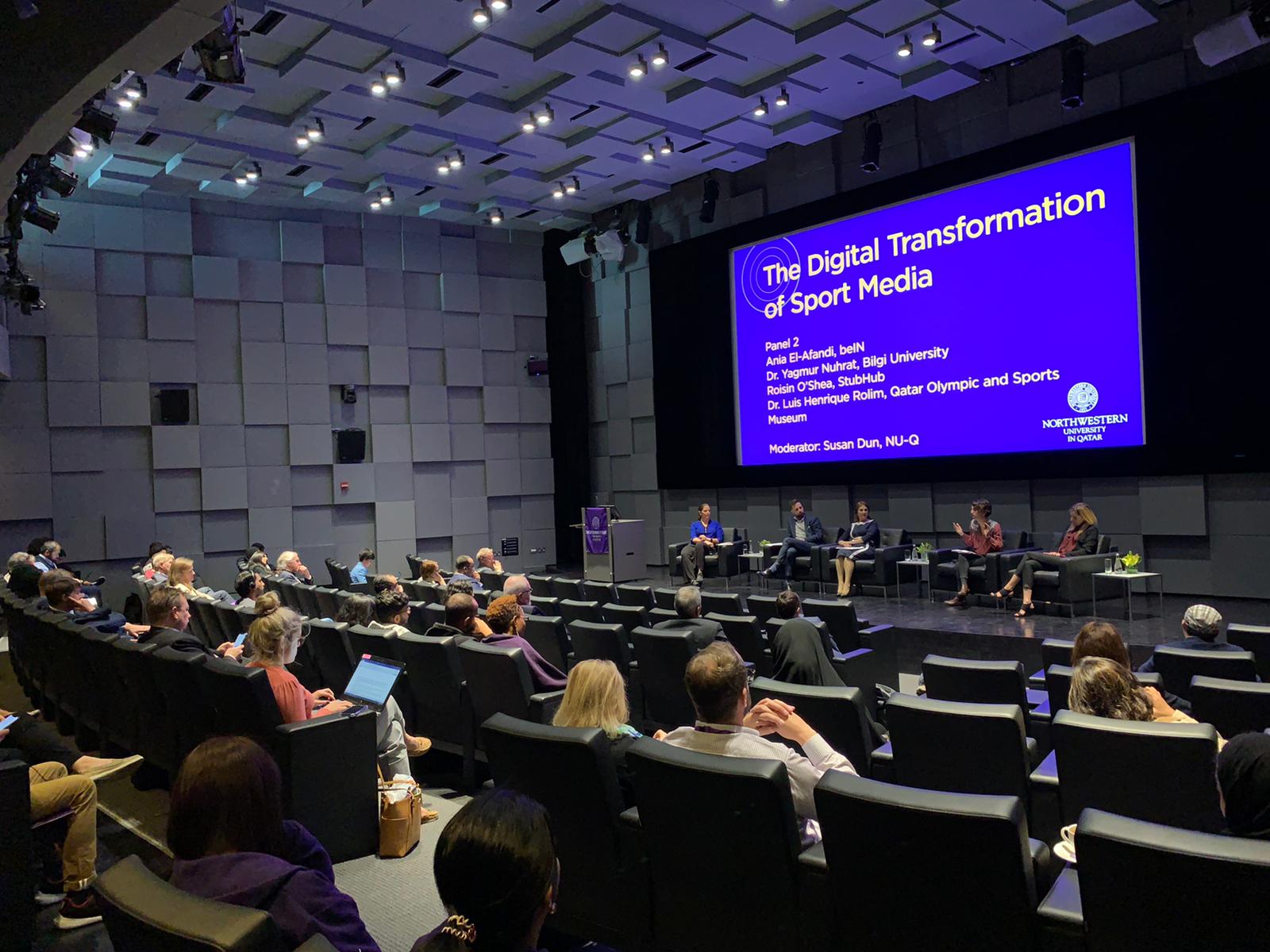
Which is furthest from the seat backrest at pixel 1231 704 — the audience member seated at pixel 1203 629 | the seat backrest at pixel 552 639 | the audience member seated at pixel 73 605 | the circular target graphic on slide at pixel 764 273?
the circular target graphic on slide at pixel 764 273

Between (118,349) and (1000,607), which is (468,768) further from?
(118,349)

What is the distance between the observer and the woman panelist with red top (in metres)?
7.80

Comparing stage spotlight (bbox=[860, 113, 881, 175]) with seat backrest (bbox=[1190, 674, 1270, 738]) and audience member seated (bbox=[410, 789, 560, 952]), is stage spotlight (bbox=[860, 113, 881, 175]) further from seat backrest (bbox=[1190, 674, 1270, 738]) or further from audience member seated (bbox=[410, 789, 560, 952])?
audience member seated (bbox=[410, 789, 560, 952])

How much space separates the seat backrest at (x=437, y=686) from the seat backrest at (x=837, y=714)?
1678 mm

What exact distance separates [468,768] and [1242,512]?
24.6 feet

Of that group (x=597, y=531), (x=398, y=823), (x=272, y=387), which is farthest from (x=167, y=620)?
(x=272, y=387)

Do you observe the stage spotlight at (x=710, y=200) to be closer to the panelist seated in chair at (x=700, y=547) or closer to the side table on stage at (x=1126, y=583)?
the panelist seated in chair at (x=700, y=547)

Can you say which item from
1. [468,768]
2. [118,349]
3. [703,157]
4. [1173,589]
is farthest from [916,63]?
[118,349]

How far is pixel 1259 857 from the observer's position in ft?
4.75

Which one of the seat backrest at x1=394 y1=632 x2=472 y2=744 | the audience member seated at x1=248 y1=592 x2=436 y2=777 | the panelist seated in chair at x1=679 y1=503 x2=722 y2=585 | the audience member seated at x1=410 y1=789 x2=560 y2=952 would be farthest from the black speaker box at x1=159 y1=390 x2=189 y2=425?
the audience member seated at x1=410 y1=789 x2=560 y2=952

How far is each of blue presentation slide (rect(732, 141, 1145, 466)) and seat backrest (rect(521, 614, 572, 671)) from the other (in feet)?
19.3

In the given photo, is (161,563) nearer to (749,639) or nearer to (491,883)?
(749,639)

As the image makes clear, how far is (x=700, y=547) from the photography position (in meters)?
11.4

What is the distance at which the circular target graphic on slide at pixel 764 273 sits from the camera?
37.0 ft
